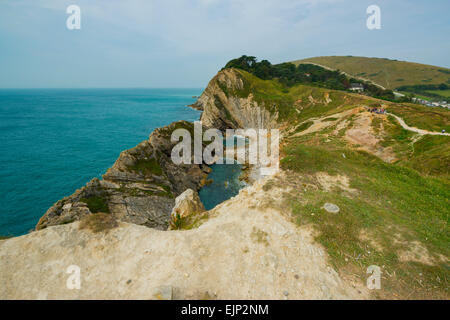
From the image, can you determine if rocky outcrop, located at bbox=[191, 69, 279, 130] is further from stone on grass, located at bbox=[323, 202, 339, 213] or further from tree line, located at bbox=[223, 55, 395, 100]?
stone on grass, located at bbox=[323, 202, 339, 213]

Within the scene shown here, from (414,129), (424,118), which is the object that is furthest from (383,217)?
(424,118)

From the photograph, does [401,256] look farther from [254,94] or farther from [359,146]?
[254,94]

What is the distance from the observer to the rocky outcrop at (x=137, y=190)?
82.0 ft

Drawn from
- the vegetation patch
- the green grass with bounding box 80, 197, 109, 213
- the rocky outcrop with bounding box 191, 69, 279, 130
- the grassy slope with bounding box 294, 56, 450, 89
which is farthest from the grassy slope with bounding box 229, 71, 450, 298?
the grassy slope with bounding box 294, 56, 450, 89

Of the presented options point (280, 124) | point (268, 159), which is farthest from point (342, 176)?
point (280, 124)

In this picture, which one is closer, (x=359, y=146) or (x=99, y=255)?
(x=99, y=255)

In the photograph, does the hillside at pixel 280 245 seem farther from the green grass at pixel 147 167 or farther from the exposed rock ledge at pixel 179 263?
the green grass at pixel 147 167

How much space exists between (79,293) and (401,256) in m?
19.3

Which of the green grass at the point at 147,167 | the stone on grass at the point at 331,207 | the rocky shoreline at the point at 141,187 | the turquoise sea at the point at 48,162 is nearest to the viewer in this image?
the stone on grass at the point at 331,207

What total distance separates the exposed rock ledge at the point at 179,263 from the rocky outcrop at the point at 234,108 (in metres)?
74.6

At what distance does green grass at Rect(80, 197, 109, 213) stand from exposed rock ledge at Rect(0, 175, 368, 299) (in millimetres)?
14367

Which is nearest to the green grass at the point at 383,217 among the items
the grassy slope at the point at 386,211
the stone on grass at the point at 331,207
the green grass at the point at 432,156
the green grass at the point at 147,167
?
the grassy slope at the point at 386,211

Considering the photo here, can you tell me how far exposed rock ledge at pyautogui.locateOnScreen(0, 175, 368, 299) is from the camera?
32.6ft

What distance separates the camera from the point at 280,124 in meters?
81.0
